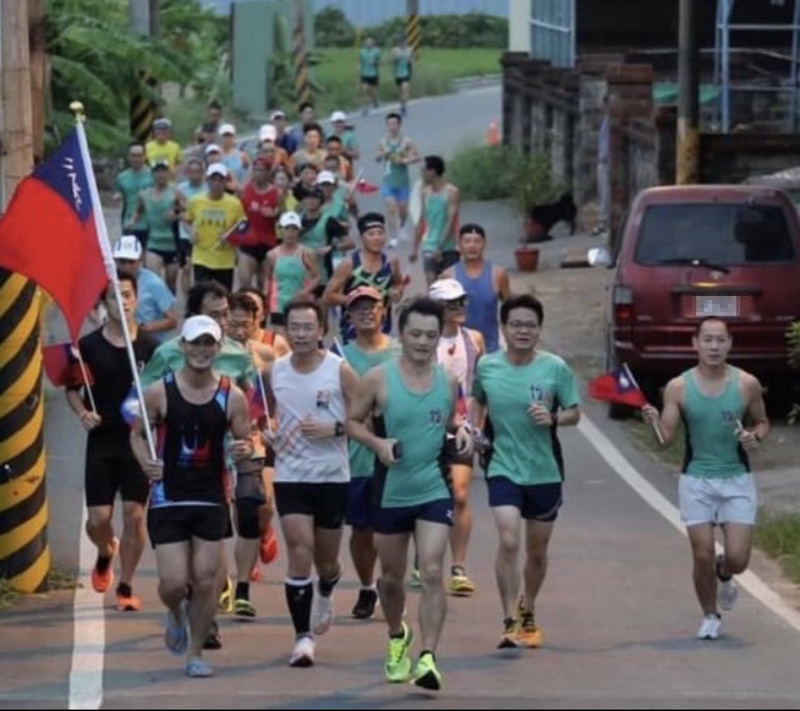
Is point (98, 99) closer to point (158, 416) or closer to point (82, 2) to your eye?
point (82, 2)

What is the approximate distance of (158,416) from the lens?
436 inches

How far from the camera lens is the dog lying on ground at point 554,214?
112 feet

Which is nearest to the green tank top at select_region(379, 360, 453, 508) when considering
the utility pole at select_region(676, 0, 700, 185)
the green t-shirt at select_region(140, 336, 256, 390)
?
the green t-shirt at select_region(140, 336, 256, 390)

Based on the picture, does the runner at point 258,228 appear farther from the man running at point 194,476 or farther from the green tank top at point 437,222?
the man running at point 194,476

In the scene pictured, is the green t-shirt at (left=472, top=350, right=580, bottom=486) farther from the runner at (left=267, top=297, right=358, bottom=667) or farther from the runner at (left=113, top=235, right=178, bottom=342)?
the runner at (left=113, top=235, right=178, bottom=342)

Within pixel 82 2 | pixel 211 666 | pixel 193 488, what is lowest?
pixel 211 666

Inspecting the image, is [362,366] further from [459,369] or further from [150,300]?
[150,300]

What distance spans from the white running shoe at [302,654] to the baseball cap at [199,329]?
1497 millimetres

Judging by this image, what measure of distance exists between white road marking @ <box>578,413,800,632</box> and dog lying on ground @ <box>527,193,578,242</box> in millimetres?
13508

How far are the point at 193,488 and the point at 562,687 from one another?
6.24ft

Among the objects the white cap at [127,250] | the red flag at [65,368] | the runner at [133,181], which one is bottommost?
the red flag at [65,368]

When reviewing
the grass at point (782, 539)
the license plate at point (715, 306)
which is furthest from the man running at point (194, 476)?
the license plate at point (715, 306)

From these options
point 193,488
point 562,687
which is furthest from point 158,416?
point 562,687

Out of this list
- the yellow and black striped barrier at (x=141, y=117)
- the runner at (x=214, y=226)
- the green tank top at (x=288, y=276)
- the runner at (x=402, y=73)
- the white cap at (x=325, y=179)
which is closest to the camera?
the green tank top at (x=288, y=276)
